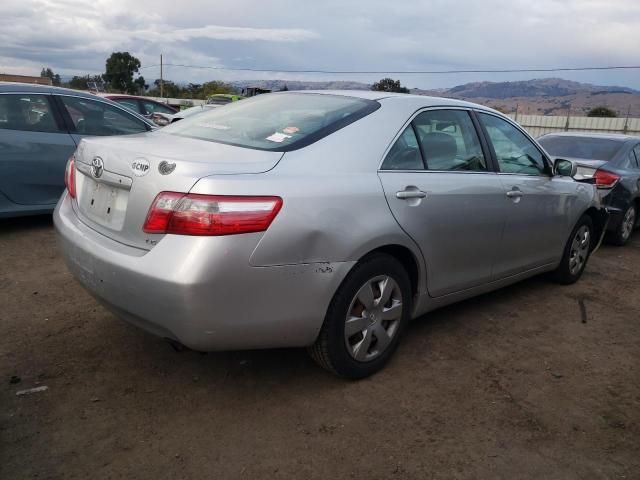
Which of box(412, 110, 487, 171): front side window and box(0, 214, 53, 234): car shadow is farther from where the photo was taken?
box(0, 214, 53, 234): car shadow

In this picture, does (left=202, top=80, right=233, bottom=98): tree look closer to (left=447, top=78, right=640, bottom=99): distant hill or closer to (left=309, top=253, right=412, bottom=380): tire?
(left=447, top=78, right=640, bottom=99): distant hill

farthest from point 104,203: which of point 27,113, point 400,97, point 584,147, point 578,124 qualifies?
point 578,124

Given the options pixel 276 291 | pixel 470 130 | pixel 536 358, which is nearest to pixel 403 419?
pixel 276 291

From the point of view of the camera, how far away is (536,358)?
3564 mm

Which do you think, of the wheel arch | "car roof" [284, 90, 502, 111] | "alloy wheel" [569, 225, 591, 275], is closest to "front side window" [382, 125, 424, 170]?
"car roof" [284, 90, 502, 111]

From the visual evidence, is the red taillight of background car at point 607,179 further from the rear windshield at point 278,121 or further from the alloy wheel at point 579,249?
the rear windshield at point 278,121

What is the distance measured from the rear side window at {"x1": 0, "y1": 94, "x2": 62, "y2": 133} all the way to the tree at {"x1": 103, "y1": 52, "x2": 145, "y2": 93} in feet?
204

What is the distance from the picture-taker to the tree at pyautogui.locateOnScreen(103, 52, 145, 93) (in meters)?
63.5

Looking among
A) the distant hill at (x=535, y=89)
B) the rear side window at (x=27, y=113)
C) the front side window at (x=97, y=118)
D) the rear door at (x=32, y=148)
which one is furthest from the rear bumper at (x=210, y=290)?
the distant hill at (x=535, y=89)

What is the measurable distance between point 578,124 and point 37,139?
23519mm

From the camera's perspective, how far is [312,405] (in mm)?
2850

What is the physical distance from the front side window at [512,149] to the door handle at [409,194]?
3.54 ft

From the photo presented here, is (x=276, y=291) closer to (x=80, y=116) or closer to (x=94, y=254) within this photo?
(x=94, y=254)

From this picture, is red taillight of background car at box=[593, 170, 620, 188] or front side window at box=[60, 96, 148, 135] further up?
front side window at box=[60, 96, 148, 135]
